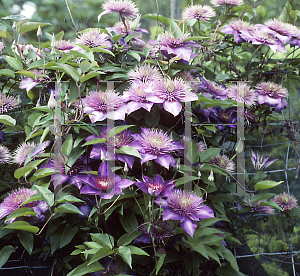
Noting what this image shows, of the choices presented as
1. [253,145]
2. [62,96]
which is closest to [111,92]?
[62,96]

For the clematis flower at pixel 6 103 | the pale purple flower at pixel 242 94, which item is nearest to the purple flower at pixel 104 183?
the clematis flower at pixel 6 103

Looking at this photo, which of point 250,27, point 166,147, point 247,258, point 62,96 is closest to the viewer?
point 166,147

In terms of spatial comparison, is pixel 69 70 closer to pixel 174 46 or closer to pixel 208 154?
pixel 174 46

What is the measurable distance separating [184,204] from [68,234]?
322mm

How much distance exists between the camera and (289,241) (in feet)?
3.83

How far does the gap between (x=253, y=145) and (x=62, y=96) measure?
82 cm

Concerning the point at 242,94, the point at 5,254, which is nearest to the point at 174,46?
the point at 242,94

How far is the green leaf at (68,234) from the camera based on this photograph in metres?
0.73

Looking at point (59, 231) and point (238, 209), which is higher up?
point (59, 231)

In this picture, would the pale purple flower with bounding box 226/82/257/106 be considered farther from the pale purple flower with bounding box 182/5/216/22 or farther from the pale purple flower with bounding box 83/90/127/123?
the pale purple flower with bounding box 83/90/127/123

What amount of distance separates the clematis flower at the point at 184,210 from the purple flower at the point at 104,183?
0.31 ft

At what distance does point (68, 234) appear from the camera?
2.45 ft

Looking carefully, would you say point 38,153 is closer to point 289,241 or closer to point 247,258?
point 247,258

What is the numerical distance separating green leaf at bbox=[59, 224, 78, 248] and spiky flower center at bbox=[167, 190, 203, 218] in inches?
10.6
